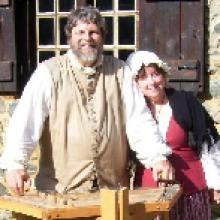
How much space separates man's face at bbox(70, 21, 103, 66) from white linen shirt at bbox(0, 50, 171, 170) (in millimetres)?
100

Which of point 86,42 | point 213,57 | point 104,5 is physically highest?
point 104,5

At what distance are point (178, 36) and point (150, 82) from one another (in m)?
1.17

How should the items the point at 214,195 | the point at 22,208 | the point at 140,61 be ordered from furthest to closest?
the point at 214,195 → the point at 140,61 → the point at 22,208

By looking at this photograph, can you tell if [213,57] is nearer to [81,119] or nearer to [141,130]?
[141,130]

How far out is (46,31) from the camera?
5391 mm

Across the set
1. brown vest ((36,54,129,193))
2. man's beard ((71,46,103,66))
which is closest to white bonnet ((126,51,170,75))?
brown vest ((36,54,129,193))

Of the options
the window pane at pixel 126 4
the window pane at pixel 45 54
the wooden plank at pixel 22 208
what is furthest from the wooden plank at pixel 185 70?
the wooden plank at pixel 22 208

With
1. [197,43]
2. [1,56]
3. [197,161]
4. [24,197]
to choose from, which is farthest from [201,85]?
[24,197]

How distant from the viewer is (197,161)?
3.97 metres

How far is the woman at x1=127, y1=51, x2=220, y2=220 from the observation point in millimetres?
3842

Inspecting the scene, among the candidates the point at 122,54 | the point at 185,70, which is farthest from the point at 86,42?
the point at 122,54

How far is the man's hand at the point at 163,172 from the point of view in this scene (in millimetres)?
3576

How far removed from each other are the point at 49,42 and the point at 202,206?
1.98 metres

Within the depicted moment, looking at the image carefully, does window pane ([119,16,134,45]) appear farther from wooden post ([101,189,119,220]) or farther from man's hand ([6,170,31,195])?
wooden post ([101,189,119,220])
